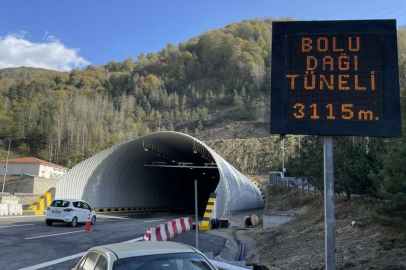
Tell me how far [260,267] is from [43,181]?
59.4 m

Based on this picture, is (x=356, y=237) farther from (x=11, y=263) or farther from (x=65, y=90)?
(x=65, y=90)

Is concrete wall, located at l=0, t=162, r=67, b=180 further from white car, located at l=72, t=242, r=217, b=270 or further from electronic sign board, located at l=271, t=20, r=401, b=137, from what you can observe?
white car, located at l=72, t=242, r=217, b=270

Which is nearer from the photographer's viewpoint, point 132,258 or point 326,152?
point 132,258

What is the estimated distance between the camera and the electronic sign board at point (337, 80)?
7.89 meters

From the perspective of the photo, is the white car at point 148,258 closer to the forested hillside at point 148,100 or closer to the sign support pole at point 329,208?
the sign support pole at point 329,208

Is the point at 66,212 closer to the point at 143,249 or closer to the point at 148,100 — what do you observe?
the point at 143,249

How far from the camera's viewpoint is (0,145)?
96375mm

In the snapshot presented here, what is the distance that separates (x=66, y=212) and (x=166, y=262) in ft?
59.1

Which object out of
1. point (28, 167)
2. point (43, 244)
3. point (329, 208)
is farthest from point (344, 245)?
point (28, 167)

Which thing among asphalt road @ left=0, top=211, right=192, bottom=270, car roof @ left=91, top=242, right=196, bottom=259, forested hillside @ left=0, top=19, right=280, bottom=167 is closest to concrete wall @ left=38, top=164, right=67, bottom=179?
forested hillside @ left=0, top=19, right=280, bottom=167

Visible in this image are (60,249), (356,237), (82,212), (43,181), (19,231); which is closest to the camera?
Result: (356,237)

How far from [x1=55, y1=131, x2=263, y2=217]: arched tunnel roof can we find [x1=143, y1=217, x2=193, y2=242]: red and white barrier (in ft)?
18.6

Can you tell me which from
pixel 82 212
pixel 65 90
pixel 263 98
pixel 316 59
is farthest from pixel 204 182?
pixel 65 90

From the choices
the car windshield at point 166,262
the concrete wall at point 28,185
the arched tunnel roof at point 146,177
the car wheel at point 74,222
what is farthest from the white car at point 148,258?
the concrete wall at point 28,185
